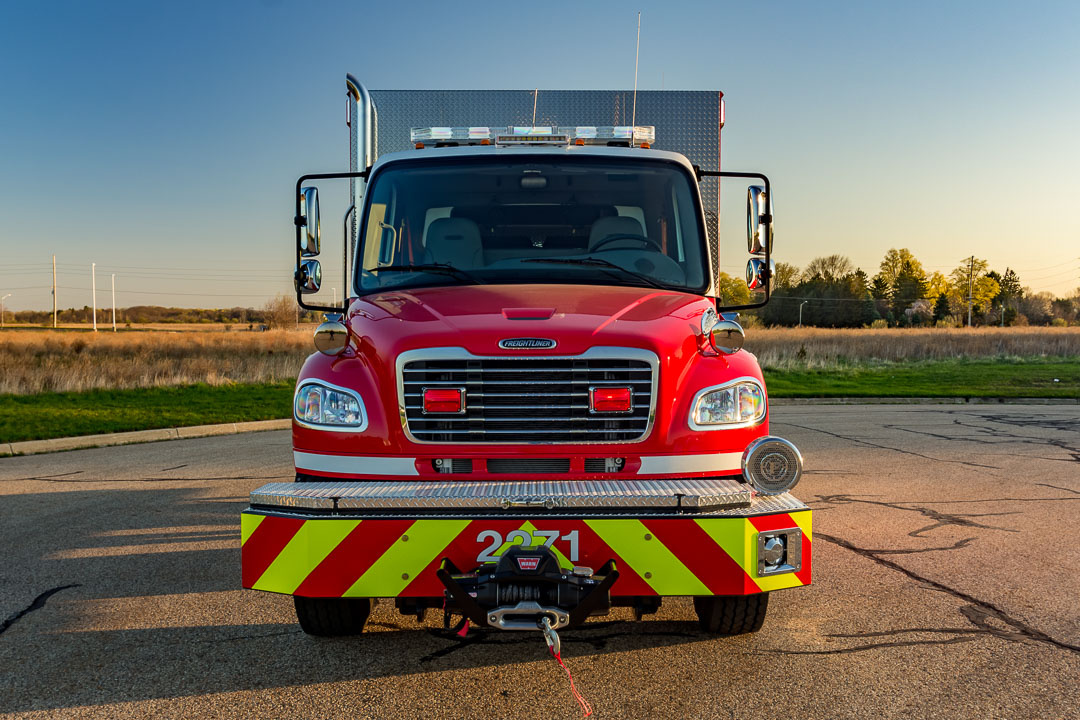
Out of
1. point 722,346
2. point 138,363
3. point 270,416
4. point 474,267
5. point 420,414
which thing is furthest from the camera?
point 138,363

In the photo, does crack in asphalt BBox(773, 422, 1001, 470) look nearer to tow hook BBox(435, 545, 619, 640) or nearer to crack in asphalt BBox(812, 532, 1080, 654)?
crack in asphalt BBox(812, 532, 1080, 654)

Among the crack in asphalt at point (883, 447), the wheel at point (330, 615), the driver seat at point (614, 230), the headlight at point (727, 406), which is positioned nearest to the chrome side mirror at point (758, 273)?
the driver seat at point (614, 230)

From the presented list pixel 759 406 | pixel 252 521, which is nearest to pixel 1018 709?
pixel 759 406

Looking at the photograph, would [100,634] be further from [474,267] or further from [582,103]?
[582,103]

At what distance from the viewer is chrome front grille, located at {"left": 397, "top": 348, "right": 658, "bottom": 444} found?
397cm

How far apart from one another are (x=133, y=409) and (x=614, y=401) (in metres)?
14.5

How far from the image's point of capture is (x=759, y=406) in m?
4.16

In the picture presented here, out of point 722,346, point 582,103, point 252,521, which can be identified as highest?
point 582,103

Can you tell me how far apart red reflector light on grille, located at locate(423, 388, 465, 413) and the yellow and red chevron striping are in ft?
1.93

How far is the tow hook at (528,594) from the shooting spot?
3.38 metres

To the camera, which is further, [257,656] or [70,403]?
[70,403]

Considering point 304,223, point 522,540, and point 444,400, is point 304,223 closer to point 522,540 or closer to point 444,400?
point 444,400

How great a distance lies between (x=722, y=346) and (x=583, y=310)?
0.70m

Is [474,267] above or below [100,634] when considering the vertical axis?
above
